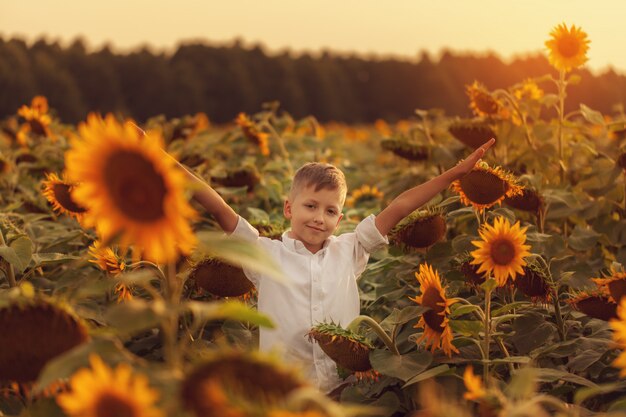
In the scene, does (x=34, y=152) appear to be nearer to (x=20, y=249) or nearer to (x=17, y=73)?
(x=20, y=249)

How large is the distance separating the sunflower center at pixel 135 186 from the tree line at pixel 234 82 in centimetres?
1987

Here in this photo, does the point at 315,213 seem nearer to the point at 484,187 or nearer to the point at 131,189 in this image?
the point at 484,187

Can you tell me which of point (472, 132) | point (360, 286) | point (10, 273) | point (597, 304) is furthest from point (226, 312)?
point (472, 132)

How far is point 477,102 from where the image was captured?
3.81m

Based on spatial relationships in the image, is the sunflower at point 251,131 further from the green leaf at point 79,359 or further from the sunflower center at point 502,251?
the green leaf at point 79,359

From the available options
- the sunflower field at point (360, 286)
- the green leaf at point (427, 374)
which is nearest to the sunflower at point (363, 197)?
the sunflower field at point (360, 286)

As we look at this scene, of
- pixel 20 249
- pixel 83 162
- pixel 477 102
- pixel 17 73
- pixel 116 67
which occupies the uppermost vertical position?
pixel 116 67

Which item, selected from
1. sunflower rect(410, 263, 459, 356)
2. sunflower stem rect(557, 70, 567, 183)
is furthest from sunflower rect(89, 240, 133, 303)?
sunflower stem rect(557, 70, 567, 183)

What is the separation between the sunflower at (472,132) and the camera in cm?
368

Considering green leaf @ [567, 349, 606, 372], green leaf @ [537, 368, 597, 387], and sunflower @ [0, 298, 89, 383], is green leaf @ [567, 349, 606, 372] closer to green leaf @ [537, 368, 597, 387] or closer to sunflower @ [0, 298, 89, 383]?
green leaf @ [537, 368, 597, 387]

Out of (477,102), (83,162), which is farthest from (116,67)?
(83,162)

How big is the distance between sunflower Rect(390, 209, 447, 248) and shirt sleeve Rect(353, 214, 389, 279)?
103mm

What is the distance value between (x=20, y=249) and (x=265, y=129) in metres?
3.44

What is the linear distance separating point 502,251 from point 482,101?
1.74 meters
